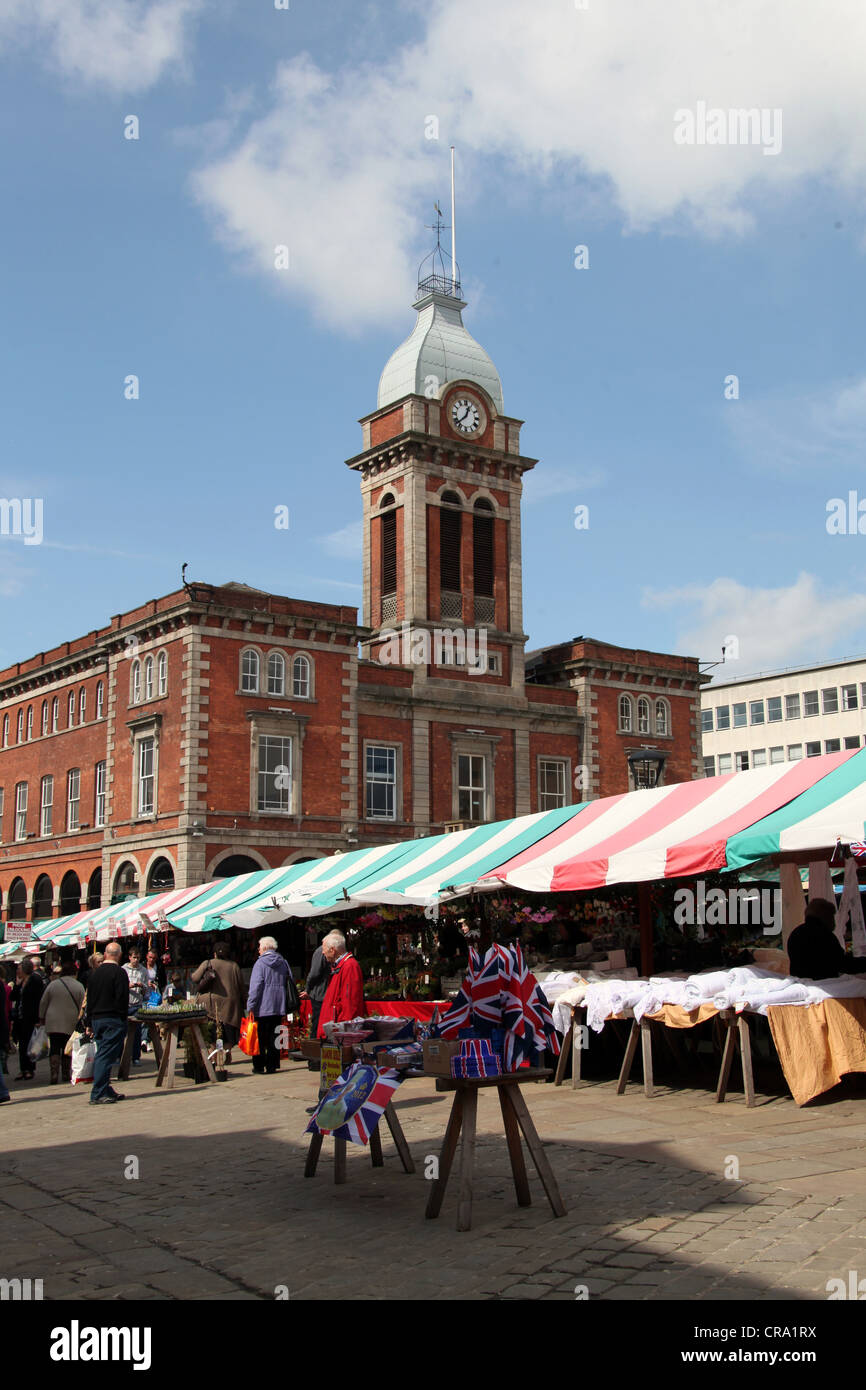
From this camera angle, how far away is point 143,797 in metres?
38.6

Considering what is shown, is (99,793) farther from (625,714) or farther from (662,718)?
(662,718)

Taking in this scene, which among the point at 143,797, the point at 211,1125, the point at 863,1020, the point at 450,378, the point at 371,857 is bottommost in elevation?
the point at 211,1125

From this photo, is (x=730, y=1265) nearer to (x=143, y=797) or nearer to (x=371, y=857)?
(x=371, y=857)

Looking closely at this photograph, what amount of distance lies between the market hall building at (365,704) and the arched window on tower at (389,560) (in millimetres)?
100

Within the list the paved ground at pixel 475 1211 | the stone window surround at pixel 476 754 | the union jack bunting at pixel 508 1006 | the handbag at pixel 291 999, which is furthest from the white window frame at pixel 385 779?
the union jack bunting at pixel 508 1006

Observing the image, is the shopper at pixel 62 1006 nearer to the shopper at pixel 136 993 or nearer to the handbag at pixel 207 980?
the shopper at pixel 136 993

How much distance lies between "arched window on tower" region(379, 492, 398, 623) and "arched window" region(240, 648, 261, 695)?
6853mm

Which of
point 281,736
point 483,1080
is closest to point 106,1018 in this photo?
point 483,1080

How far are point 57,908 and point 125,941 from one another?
11905 mm

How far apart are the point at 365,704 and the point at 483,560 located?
306 inches

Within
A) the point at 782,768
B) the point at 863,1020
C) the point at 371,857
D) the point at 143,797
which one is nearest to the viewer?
the point at 863,1020

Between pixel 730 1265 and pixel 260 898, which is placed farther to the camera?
pixel 260 898
